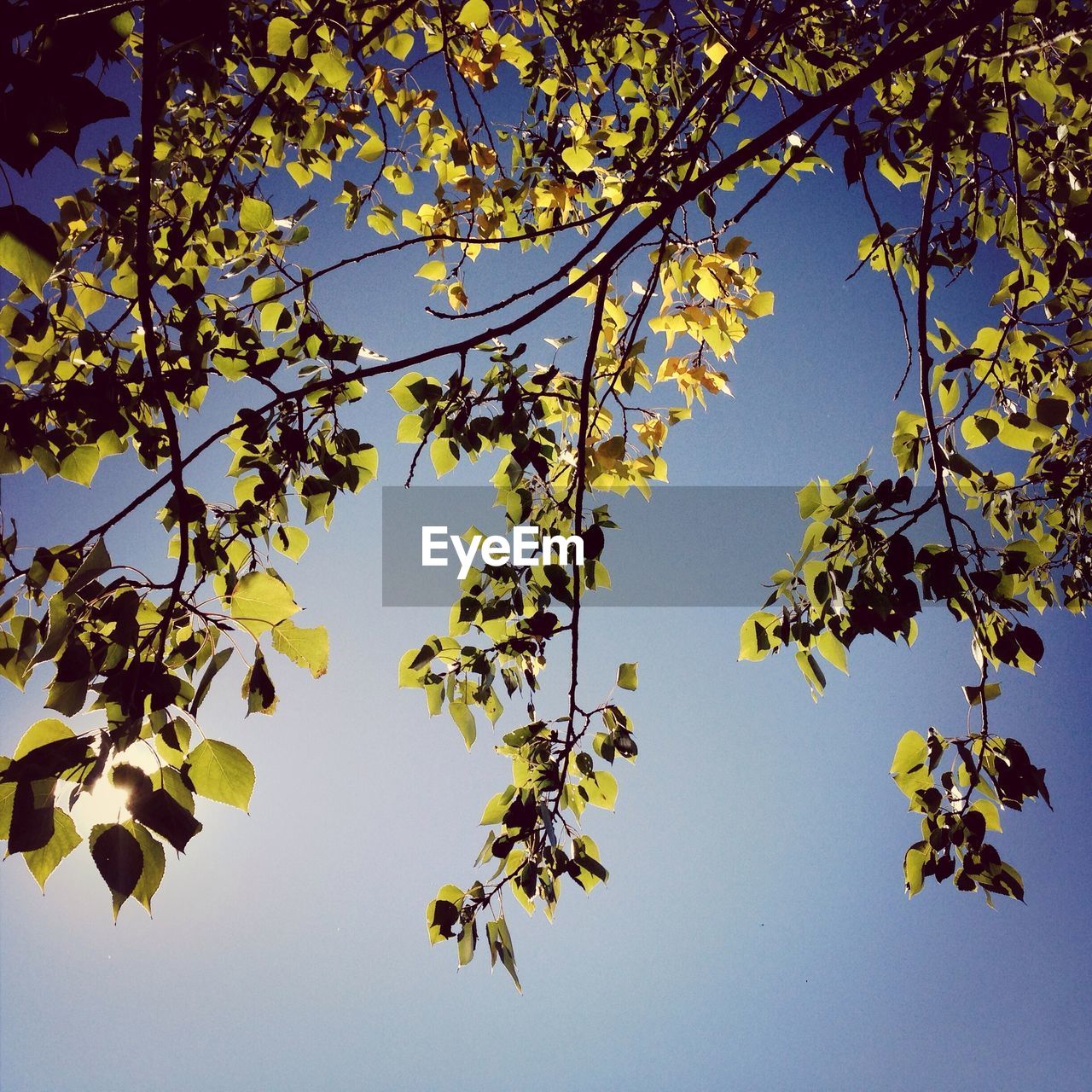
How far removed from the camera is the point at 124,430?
1.59m

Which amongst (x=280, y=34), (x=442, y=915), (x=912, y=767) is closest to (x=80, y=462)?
(x=280, y=34)

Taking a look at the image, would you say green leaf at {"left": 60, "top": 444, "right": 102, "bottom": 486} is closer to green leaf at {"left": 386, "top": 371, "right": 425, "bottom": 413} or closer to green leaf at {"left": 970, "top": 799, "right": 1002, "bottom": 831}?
green leaf at {"left": 386, "top": 371, "right": 425, "bottom": 413}

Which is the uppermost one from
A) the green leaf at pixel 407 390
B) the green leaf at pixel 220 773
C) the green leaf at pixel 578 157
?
the green leaf at pixel 578 157

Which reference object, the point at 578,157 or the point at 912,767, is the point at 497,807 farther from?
the point at 578,157

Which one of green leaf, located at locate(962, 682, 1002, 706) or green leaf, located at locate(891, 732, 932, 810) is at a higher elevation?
green leaf, located at locate(962, 682, 1002, 706)

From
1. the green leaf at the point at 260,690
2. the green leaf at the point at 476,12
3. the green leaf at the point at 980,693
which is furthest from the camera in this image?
the green leaf at the point at 476,12

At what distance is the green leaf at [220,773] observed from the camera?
0.92m

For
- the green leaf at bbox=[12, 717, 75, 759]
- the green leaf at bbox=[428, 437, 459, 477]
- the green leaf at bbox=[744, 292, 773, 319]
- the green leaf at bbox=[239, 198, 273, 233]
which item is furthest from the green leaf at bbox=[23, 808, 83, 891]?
the green leaf at bbox=[744, 292, 773, 319]

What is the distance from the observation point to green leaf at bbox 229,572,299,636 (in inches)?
43.8

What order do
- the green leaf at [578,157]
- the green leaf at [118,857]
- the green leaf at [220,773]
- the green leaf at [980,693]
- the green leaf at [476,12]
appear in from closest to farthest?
the green leaf at [118,857] < the green leaf at [220,773] < the green leaf at [980,693] < the green leaf at [476,12] < the green leaf at [578,157]

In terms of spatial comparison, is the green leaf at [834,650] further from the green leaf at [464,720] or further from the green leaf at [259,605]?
the green leaf at [259,605]

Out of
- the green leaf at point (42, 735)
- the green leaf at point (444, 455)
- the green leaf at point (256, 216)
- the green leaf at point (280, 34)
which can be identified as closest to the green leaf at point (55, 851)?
the green leaf at point (42, 735)

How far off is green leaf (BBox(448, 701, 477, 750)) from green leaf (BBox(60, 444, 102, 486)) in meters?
1.07

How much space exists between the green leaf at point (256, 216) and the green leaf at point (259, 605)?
118 cm
